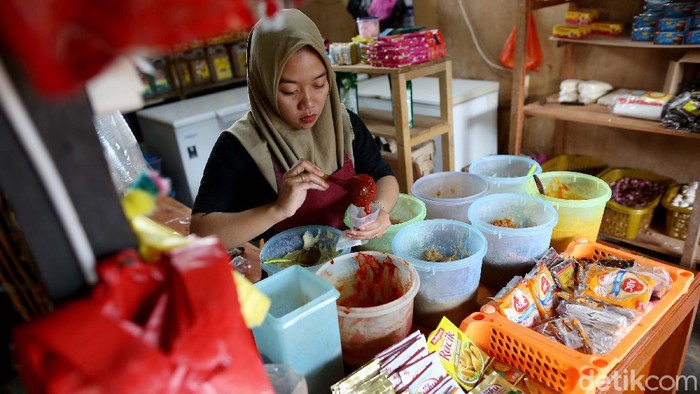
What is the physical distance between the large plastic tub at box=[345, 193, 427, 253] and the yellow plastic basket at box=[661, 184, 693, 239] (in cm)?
185

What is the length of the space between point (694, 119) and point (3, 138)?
8.41 feet

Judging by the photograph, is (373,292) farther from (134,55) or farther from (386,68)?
(386,68)

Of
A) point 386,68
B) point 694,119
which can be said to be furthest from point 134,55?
point 694,119

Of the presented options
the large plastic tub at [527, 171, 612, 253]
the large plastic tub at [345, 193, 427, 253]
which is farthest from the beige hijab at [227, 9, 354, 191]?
the large plastic tub at [527, 171, 612, 253]

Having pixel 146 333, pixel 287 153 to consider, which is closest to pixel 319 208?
pixel 287 153

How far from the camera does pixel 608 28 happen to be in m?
2.56

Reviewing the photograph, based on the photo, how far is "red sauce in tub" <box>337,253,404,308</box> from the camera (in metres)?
1.02

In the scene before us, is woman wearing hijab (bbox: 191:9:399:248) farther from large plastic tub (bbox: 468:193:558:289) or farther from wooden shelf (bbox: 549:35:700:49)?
wooden shelf (bbox: 549:35:700:49)

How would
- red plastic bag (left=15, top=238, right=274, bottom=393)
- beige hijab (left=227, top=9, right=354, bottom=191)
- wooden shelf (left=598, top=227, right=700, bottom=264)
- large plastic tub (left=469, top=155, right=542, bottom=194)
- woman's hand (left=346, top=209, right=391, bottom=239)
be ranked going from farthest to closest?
wooden shelf (left=598, top=227, right=700, bottom=264) → large plastic tub (left=469, top=155, right=542, bottom=194) → beige hijab (left=227, top=9, right=354, bottom=191) → woman's hand (left=346, top=209, right=391, bottom=239) → red plastic bag (left=15, top=238, right=274, bottom=393)

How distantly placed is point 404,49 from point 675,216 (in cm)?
172

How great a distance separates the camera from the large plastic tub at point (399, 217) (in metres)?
1.22

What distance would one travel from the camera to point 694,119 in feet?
6.94

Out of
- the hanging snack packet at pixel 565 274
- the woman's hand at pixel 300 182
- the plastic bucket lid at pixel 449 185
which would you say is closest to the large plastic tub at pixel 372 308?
the woman's hand at pixel 300 182

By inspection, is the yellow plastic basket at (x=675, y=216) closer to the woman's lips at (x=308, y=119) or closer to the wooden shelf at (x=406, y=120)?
the wooden shelf at (x=406, y=120)
